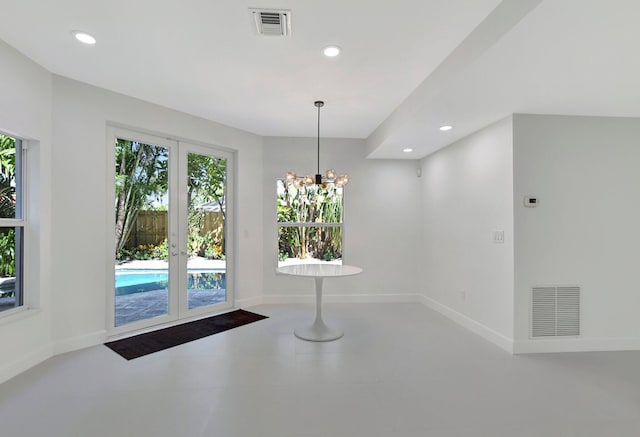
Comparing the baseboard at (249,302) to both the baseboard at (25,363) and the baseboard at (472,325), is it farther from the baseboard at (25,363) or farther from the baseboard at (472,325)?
the baseboard at (472,325)

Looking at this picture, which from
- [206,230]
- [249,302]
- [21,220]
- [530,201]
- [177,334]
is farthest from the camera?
[249,302]

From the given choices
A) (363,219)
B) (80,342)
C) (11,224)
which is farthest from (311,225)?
(11,224)

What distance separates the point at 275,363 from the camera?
2.86m

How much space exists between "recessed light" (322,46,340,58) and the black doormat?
3085mm

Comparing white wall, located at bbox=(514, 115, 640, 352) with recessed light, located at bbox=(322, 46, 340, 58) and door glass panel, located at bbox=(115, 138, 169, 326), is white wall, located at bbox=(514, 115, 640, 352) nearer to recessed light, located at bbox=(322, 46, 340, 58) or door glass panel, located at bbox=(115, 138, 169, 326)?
recessed light, located at bbox=(322, 46, 340, 58)

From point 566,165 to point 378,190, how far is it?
2.47 metres

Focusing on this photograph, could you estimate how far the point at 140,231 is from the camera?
3764mm

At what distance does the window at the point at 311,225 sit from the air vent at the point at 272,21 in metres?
2.92

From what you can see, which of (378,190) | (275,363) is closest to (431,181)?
(378,190)

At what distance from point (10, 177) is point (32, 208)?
0.29 meters

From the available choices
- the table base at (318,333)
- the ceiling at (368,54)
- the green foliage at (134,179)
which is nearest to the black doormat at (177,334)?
the table base at (318,333)

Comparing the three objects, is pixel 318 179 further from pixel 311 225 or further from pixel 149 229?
pixel 149 229

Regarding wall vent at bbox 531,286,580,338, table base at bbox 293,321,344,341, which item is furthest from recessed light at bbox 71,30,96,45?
wall vent at bbox 531,286,580,338

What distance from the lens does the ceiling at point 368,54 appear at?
193 cm
